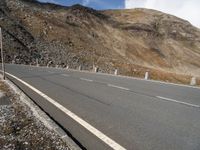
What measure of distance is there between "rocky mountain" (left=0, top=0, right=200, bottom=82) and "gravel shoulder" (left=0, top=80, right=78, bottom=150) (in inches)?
1645

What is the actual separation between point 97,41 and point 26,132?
78.3 m

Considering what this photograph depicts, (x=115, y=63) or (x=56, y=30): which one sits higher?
(x=56, y=30)

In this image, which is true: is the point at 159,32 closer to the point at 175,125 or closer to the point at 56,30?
the point at 56,30

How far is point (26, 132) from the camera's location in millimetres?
5805

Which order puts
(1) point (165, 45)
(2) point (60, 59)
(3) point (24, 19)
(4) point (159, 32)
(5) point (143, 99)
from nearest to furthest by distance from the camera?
1. (5) point (143, 99)
2. (2) point (60, 59)
3. (3) point (24, 19)
4. (1) point (165, 45)
5. (4) point (159, 32)

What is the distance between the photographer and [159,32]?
110 metres

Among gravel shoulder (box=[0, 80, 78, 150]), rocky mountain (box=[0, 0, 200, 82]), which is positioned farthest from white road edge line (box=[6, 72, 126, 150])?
rocky mountain (box=[0, 0, 200, 82])

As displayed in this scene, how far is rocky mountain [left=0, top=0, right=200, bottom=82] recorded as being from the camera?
61.4m

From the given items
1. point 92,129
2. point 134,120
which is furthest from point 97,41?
point 92,129

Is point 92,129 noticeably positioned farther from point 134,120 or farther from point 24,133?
point 24,133

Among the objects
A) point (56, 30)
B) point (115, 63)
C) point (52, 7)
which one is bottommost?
point (115, 63)

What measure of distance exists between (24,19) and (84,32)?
17805mm

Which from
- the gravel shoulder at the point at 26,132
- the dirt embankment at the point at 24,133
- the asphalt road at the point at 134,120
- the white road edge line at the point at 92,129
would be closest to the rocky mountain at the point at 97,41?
the asphalt road at the point at 134,120

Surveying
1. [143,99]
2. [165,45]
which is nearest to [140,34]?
[165,45]
